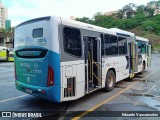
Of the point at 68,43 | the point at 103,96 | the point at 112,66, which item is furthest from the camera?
the point at 112,66

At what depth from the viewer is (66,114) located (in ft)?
20.9

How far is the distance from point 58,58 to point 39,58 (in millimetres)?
687

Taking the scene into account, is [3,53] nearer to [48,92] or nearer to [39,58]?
[39,58]

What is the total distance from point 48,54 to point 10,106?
2.42 metres

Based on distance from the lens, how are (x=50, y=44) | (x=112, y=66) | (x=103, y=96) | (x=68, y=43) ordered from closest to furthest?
1. (x=50, y=44)
2. (x=68, y=43)
3. (x=103, y=96)
4. (x=112, y=66)

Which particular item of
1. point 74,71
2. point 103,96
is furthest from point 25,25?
point 103,96

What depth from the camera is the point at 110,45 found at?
9.71 m

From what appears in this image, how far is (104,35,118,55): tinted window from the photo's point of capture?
9.28 metres

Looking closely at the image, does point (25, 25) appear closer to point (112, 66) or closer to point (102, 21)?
point (112, 66)

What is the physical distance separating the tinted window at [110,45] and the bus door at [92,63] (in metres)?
0.76

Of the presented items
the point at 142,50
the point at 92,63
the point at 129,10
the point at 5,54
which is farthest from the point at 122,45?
the point at 129,10

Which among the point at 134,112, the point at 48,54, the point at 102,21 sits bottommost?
the point at 134,112

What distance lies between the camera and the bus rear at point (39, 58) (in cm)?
625

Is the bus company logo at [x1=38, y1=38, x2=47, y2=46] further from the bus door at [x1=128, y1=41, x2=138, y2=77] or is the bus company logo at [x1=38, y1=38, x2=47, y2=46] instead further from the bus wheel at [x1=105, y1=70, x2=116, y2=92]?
the bus door at [x1=128, y1=41, x2=138, y2=77]
